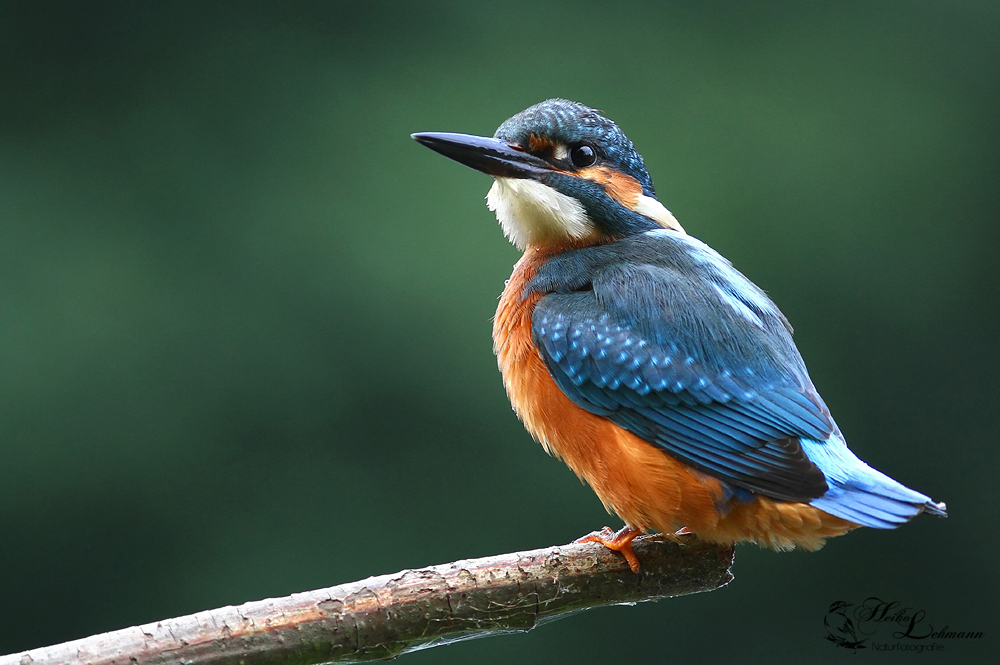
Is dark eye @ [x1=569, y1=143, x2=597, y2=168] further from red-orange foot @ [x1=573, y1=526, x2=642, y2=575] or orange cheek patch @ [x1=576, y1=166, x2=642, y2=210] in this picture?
red-orange foot @ [x1=573, y1=526, x2=642, y2=575]

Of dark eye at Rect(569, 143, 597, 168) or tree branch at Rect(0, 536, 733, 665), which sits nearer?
tree branch at Rect(0, 536, 733, 665)

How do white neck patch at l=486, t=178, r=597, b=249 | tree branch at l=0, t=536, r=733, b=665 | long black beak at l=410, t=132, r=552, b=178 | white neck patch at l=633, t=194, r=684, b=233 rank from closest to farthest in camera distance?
1. tree branch at l=0, t=536, r=733, b=665
2. long black beak at l=410, t=132, r=552, b=178
3. white neck patch at l=486, t=178, r=597, b=249
4. white neck patch at l=633, t=194, r=684, b=233

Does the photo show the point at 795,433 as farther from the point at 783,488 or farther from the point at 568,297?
the point at 568,297

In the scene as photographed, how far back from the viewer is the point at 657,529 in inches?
77.1

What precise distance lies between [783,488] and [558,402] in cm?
52

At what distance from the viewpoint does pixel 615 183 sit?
7.51 ft

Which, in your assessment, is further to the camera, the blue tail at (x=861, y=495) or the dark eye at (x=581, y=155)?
the dark eye at (x=581, y=155)

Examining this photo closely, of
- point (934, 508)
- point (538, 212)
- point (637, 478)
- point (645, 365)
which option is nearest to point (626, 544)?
point (637, 478)

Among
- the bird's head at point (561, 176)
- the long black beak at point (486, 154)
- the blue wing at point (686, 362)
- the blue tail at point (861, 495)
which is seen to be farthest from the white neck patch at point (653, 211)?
the blue tail at point (861, 495)

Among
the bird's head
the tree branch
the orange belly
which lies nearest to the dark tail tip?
the orange belly

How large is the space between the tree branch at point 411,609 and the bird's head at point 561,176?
2.46 ft

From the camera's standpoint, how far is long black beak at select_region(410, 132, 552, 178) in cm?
210

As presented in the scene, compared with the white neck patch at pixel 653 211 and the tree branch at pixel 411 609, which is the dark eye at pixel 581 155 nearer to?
the white neck patch at pixel 653 211

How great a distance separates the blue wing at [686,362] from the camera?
6.14 ft
